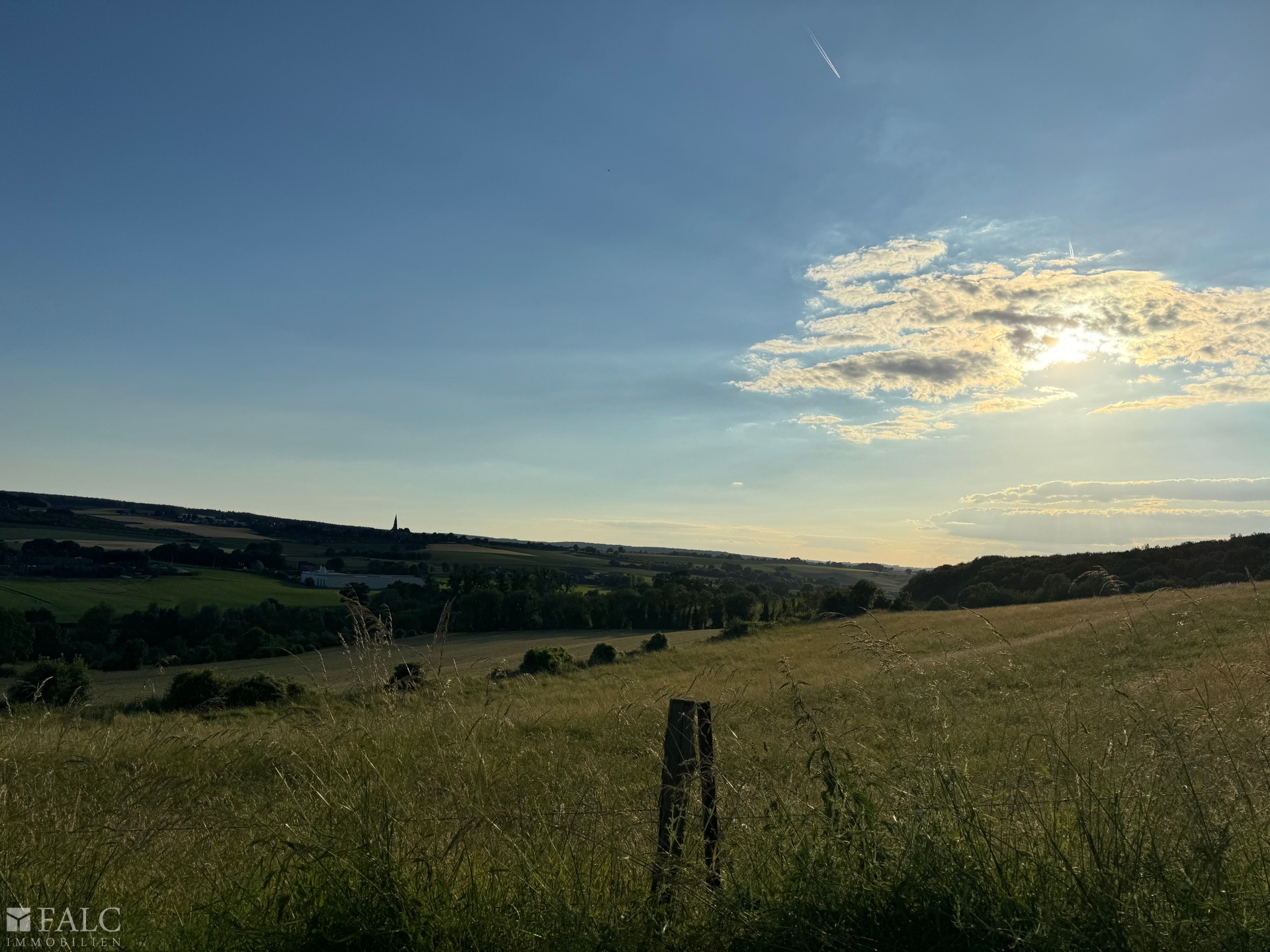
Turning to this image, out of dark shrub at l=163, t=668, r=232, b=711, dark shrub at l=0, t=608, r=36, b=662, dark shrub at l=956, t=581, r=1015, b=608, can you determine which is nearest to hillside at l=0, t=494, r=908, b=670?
dark shrub at l=0, t=608, r=36, b=662

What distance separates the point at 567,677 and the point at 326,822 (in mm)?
28864

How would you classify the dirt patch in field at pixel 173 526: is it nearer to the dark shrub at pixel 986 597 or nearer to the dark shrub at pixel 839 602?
the dark shrub at pixel 839 602

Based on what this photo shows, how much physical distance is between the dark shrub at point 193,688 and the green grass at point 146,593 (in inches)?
1450

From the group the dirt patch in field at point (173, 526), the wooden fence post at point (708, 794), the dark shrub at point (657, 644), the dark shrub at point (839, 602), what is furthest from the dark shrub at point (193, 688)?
the dirt patch in field at point (173, 526)

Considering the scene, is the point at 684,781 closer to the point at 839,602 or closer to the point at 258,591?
the point at 839,602

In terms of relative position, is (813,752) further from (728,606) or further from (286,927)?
(728,606)

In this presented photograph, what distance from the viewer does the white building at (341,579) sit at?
234 ft

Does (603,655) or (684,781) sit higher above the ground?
(684,781)

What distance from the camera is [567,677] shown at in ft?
105

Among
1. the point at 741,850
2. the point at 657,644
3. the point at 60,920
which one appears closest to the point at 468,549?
the point at 657,644

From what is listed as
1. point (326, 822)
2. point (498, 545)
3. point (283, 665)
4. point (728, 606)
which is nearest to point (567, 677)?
point (283, 665)

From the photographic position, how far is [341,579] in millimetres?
74125

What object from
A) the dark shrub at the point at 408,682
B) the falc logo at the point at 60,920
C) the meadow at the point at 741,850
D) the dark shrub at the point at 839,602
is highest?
the dark shrub at the point at 408,682

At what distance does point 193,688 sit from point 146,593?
149ft
